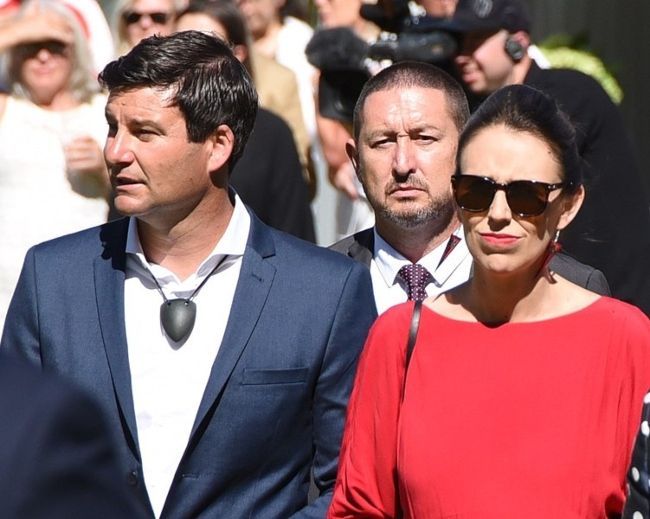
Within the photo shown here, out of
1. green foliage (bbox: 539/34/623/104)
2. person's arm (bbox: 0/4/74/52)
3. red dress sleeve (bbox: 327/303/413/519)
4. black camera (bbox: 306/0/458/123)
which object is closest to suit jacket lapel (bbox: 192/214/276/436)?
red dress sleeve (bbox: 327/303/413/519)

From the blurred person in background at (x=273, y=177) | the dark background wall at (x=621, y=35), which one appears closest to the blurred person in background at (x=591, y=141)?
the blurred person in background at (x=273, y=177)

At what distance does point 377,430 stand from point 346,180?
12.9 ft

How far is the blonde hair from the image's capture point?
6.96m

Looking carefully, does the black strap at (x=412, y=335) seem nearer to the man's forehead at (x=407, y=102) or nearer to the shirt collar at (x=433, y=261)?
the shirt collar at (x=433, y=261)

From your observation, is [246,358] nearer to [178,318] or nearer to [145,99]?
[178,318]

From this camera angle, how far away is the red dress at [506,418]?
143 inches

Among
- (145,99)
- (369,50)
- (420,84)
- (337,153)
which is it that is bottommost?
(337,153)

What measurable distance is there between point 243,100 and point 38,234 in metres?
2.30

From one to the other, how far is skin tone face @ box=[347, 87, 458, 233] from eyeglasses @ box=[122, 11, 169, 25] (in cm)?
266

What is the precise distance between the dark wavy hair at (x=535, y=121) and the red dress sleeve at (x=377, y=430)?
432 mm

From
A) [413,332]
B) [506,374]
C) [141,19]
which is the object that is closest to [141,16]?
[141,19]

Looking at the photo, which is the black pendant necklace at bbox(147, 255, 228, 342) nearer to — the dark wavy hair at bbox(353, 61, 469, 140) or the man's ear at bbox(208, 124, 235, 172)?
the man's ear at bbox(208, 124, 235, 172)

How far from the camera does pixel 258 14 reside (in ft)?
31.0

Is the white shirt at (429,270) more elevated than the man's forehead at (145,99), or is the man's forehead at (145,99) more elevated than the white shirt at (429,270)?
the man's forehead at (145,99)
